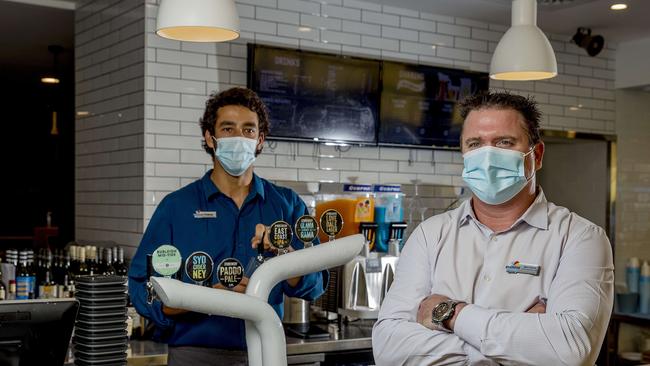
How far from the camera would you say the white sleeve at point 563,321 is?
6.31 ft

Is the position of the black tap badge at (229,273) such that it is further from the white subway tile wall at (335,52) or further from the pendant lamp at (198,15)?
the white subway tile wall at (335,52)

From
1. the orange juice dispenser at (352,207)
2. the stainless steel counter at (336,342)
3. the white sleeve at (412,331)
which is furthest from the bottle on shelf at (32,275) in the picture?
the white sleeve at (412,331)

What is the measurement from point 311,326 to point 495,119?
217cm

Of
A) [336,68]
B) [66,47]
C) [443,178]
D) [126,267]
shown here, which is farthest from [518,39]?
[66,47]

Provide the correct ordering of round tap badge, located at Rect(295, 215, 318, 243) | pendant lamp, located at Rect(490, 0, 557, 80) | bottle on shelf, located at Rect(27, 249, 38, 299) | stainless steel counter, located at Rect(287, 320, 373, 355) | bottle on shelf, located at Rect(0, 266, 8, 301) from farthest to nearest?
1. bottle on shelf, located at Rect(27, 249, 38, 299)
2. bottle on shelf, located at Rect(0, 266, 8, 301)
3. stainless steel counter, located at Rect(287, 320, 373, 355)
4. pendant lamp, located at Rect(490, 0, 557, 80)
5. round tap badge, located at Rect(295, 215, 318, 243)

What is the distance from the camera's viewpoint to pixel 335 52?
5086 millimetres

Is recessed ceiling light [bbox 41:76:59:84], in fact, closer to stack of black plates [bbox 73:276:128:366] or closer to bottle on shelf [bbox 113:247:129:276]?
bottle on shelf [bbox 113:247:129:276]

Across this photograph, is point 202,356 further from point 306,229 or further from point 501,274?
point 501,274

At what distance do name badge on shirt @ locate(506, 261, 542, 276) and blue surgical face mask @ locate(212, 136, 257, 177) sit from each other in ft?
3.85

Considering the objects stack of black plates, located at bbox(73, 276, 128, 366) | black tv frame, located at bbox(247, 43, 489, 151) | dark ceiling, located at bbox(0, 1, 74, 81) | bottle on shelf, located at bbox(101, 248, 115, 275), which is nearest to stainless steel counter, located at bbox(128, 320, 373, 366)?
bottle on shelf, located at bbox(101, 248, 115, 275)

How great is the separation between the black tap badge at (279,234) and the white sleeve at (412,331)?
41cm

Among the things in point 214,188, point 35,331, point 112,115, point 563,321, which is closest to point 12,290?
point 112,115

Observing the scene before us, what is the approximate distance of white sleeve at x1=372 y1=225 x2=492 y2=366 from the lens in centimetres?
209

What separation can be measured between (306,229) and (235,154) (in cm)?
47
